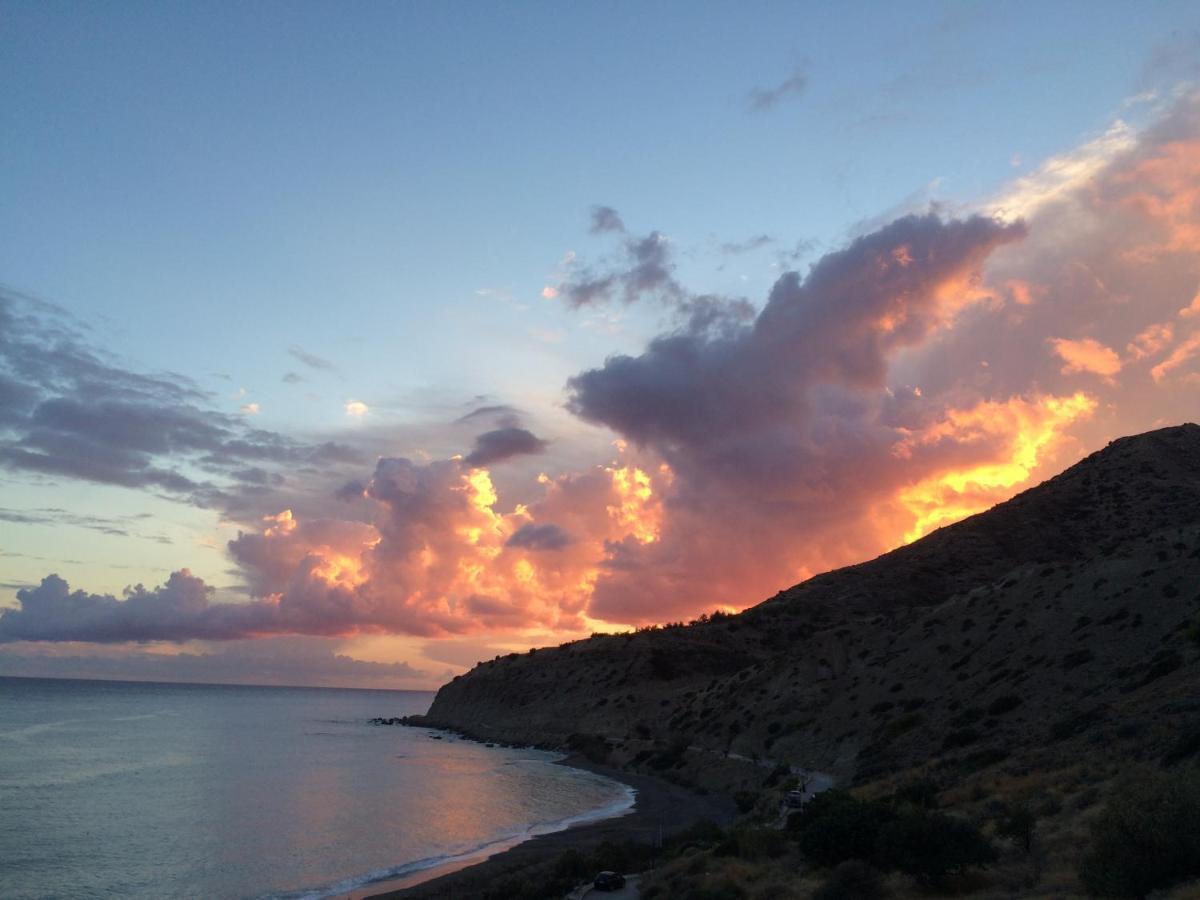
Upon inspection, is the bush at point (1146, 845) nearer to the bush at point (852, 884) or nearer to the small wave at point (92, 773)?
the bush at point (852, 884)

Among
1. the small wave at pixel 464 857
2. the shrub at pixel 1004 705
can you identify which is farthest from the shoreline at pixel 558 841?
the shrub at pixel 1004 705

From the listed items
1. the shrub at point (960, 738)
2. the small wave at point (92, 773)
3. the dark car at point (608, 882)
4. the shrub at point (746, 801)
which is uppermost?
the shrub at point (960, 738)

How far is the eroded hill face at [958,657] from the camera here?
39.1m

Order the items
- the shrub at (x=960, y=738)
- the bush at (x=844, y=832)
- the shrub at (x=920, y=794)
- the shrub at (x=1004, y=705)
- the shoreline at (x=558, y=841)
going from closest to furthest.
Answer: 1. the bush at (x=844, y=832)
2. the shrub at (x=920, y=794)
3. the shoreline at (x=558, y=841)
4. the shrub at (x=960, y=738)
5. the shrub at (x=1004, y=705)

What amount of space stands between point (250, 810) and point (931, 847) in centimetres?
5074

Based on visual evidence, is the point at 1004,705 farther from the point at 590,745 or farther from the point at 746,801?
the point at 590,745

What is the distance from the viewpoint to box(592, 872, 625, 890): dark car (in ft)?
95.6

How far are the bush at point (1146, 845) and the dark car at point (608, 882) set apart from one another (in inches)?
676

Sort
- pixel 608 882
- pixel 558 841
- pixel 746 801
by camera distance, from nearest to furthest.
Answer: pixel 608 882
pixel 558 841
pixel 746 801

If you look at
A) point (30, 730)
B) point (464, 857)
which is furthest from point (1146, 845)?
point (30, 730)

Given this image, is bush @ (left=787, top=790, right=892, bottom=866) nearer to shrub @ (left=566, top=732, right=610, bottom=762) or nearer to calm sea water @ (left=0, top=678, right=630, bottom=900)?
calm sea water @ (left=0, top=678, right=630, bottom=900)

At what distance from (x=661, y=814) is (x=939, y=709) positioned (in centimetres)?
1795

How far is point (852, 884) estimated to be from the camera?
64.8ft

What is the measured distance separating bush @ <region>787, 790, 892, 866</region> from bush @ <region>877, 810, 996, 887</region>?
3.30ft
